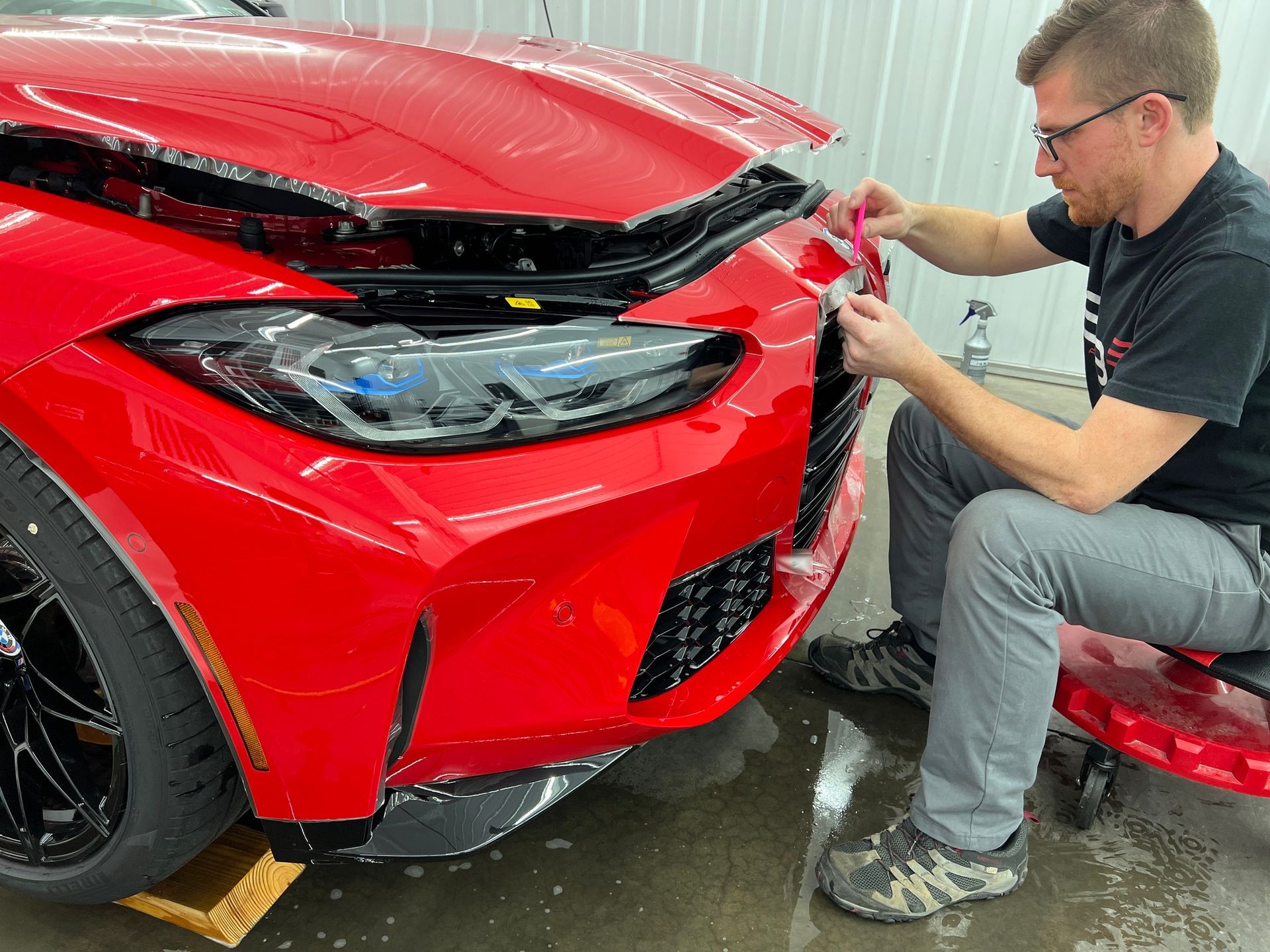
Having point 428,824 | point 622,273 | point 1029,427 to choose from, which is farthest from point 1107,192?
point 428,824

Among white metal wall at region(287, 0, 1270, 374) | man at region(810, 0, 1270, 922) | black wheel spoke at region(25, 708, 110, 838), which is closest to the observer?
black wheel spoke at region(25, 708, 110, 838)

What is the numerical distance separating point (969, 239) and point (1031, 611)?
33.7 inches

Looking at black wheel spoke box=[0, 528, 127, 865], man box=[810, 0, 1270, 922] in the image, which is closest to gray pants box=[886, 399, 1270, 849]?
man box=[810, 0, 1270, 922]

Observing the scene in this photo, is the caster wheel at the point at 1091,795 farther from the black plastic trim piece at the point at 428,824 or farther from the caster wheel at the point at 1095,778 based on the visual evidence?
the black plastic trim piece at the point at 428,824

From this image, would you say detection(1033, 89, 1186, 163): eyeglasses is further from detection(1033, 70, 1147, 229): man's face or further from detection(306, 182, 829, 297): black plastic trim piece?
detection(306, 182, 829, 297): black plastic trim piece

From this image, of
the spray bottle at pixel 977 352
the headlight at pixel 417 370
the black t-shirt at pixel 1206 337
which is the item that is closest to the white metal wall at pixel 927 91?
the spray bottle at pixel 977 352

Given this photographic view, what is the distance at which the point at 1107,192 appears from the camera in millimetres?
1234

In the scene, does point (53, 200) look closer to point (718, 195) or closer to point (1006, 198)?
point (718, 195)

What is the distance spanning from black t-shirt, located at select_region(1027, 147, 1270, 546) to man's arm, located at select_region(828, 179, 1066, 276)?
A: 333 mm

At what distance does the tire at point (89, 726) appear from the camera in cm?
86

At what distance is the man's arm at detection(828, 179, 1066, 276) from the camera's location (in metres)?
1.68

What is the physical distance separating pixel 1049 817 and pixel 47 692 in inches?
55.4

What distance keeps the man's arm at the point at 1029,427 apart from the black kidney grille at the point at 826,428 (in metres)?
0.05

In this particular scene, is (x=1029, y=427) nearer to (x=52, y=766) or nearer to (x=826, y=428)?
(x=826, y=428)
